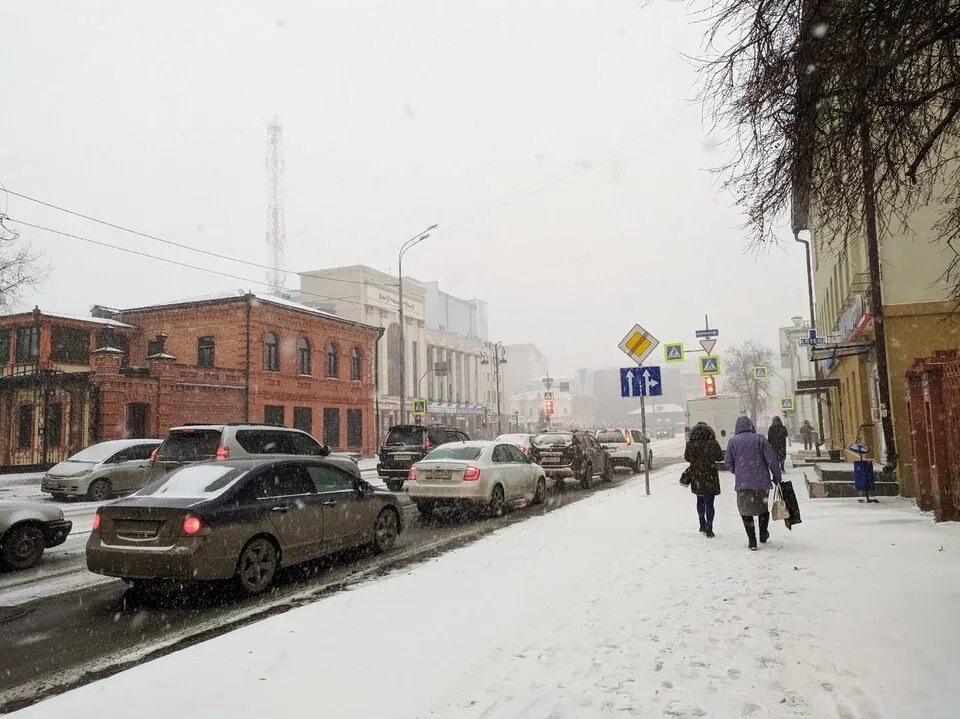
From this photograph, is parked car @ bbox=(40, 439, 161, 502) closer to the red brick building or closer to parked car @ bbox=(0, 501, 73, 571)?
the red brick building

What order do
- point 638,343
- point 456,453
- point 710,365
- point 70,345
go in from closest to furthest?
point 456,453
point 638,343
point 710,365
point 70,345

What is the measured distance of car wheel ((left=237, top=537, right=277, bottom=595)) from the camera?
7.04m

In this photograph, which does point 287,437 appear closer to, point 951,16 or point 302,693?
point 302,693

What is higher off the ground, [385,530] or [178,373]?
[178,373]

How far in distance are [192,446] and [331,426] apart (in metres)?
27.4

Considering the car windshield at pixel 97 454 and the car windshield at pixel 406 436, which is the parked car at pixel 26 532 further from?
the car windshield at pixel 406 436

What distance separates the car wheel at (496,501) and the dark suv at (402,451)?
5.55 metres

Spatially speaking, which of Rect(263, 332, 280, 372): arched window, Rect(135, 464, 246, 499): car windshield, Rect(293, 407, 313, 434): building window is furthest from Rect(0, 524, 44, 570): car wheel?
Rect(293, 407, 313, 434): building window

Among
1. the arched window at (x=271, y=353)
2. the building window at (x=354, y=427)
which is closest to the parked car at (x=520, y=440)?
the arched window at (x=271, y=353)

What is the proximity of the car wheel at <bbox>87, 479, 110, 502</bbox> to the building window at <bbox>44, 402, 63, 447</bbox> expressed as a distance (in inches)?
478

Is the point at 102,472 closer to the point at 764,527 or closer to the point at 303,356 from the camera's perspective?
the point at 764,527

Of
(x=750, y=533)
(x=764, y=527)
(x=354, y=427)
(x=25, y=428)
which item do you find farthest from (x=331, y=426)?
(x=750, y=533)

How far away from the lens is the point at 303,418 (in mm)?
37375

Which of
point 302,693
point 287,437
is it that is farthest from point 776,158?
point 287,437
